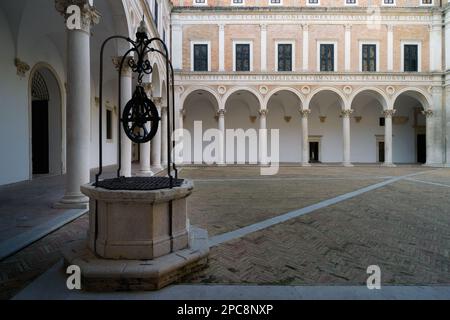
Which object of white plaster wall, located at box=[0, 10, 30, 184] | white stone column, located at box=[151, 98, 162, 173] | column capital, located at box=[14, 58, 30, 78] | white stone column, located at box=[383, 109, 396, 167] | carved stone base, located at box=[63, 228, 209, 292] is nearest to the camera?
carved stone base, located at box=[63, 228, 209, 292]

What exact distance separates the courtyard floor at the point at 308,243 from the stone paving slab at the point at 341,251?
0.01m

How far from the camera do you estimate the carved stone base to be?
3020mm

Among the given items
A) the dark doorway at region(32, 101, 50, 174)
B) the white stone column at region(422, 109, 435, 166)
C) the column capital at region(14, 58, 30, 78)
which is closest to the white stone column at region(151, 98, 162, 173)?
the dark doorway at region(32, 101, 50, 174)

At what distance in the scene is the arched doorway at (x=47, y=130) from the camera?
13.2 metres

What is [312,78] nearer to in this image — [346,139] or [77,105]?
[346,139]

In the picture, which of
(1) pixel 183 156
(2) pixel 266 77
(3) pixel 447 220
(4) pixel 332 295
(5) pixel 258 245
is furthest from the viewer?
(1) pixel 183 156

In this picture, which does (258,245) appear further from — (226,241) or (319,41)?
(319,41)

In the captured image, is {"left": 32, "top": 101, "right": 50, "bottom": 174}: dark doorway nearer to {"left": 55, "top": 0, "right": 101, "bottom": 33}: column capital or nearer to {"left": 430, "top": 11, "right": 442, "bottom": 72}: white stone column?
{"left": 55, "top": 0, "right": 101, "bottom": 33}: column capital

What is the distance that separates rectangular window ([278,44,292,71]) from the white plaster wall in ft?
61.4

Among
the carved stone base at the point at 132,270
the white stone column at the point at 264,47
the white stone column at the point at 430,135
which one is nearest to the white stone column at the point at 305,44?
the white stone column at the point at 264,47

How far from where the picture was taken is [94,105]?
16.8m

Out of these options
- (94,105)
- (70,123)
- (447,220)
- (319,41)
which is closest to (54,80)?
(94,105)

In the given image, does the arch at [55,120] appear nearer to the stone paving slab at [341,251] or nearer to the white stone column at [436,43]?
the stone paving slab at [341,251]
